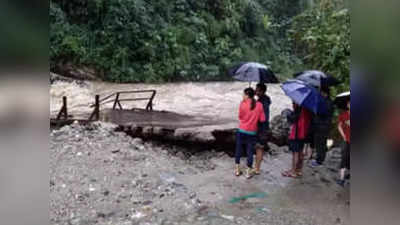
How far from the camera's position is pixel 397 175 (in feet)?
4.91

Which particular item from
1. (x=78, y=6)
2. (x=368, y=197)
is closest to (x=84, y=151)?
(x=78, y=6)

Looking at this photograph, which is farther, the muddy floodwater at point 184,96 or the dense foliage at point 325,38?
the muddy floodwater at point 184,96

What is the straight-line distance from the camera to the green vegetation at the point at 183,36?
2.79m

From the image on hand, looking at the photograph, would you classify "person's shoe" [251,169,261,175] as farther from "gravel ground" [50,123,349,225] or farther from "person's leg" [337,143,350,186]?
"person's leg" [337,143,350,186]

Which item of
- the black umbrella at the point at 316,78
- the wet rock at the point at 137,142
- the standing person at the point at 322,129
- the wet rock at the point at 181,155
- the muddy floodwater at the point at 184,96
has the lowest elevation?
the wet rock at the point at 181,155

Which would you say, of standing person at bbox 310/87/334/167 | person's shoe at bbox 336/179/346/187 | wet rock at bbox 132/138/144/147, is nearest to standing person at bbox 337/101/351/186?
person's shoe at bbox 336/179/346/187

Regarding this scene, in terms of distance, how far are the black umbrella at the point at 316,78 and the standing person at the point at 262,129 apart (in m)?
0.28

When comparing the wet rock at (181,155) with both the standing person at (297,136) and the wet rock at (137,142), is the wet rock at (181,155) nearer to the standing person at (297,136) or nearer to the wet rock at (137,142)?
the wet rock at (137,142)

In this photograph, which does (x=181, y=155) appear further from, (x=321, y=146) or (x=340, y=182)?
(x=340, y=182)

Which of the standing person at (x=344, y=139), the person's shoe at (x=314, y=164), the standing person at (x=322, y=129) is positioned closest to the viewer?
the standing person at (x=344, y=139)

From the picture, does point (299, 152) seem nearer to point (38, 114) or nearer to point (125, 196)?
point (125, 196)

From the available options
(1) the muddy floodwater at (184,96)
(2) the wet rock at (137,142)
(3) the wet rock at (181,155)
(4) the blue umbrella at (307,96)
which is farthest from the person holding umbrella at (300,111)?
(2) the wet rock at (137,142)

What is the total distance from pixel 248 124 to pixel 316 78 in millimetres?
632

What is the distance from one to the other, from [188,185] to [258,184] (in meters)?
0.54
